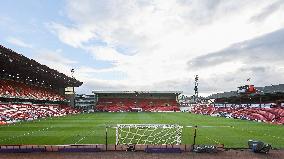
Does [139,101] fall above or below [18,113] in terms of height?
above

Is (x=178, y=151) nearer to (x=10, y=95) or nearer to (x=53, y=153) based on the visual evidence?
(x=53, y=153)

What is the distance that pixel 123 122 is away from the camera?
52.2 m

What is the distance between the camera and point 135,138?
97.9 feet

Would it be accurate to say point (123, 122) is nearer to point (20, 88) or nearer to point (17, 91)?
point (17, 91)

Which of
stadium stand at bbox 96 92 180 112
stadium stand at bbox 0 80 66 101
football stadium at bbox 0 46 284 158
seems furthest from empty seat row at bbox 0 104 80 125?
stadium stand at bbox 96 92 180 112

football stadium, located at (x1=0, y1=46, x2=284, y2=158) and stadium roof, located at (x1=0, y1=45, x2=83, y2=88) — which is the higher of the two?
stadium roof, located at (x1=0, y1=45, x2=83, y2=88)

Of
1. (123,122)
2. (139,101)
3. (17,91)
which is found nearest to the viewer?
(123,122)

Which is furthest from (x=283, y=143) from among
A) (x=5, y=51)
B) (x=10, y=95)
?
(x=10, y=95)

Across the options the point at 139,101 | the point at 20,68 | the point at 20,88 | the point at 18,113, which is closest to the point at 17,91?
the point at 20,88

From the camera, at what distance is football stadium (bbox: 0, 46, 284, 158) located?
24.2 m

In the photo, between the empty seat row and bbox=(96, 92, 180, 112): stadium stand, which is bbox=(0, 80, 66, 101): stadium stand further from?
bbox=(96, 92, 180, 112): stadium stand

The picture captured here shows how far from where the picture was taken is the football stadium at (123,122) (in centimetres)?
2417

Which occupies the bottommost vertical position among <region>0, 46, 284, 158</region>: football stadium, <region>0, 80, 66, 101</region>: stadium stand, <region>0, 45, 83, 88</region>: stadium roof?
<region>0, 46, 284, 158</region>: football stadium

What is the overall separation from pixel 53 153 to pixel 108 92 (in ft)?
327
